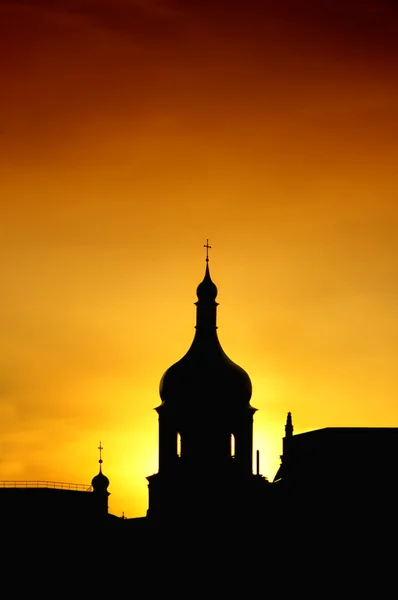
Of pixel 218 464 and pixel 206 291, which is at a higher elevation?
pixel 206 291

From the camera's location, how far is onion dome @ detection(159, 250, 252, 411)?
127m

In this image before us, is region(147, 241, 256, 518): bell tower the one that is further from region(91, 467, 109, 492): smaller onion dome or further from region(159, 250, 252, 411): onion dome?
region(91, 467, 109, 492): smaller onion dome

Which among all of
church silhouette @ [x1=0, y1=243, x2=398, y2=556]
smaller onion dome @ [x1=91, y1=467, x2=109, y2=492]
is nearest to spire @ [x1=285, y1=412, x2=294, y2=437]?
church silhouette @ [x1=0, y1=243, x2=398, y2=556]

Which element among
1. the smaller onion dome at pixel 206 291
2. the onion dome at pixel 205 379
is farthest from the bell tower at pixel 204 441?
the smaller onion dome at pixel 206 291

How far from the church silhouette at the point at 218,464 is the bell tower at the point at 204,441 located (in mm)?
69

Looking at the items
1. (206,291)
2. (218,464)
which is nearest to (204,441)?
(218,464)

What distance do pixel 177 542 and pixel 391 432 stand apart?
1666 centimetres

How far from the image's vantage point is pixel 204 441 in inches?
5010

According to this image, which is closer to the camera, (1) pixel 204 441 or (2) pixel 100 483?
(1) pixel 204 441

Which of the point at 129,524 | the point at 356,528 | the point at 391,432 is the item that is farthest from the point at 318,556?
the point at 129,524

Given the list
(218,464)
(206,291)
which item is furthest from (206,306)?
(218,464)

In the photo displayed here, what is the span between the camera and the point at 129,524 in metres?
131

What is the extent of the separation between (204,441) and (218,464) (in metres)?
1.85

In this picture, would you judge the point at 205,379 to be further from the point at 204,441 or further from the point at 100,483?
the point at 100,483
